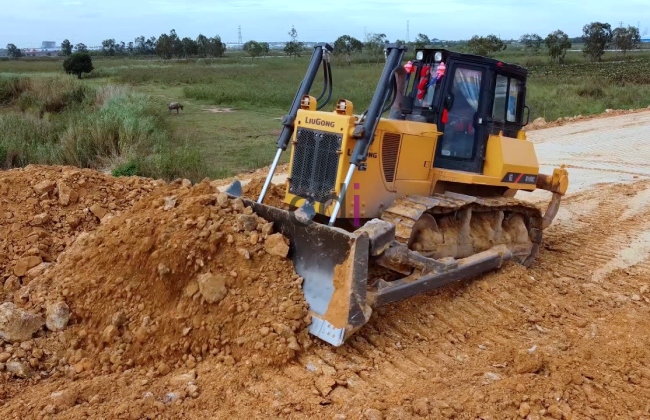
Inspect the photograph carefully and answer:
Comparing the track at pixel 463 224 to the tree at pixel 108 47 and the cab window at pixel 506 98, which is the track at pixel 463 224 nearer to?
the cab window at pixel 506 98

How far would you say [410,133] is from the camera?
6121mm

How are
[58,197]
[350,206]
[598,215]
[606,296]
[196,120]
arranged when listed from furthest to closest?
[196,120] < [598,215] < [58,197] < [606,296] < [350,206]

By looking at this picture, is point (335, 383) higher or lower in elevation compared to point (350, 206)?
lower

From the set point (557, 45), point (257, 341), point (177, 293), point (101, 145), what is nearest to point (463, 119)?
point (257, 341)

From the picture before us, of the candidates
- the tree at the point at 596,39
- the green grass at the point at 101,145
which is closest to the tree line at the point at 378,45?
the tree at the point at 596,39

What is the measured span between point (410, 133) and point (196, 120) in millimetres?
16819

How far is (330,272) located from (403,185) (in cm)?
159

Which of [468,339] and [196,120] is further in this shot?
[196,120]

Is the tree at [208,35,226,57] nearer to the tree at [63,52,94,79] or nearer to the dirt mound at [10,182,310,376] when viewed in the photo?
the tree at [63,52,94,79]

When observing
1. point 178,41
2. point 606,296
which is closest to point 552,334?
point 606,296

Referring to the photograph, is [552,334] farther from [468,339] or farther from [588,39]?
[588,39]

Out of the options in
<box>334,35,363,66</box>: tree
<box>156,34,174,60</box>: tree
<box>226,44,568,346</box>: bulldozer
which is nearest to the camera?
<box>226,44,568,346</box>: bulldozer

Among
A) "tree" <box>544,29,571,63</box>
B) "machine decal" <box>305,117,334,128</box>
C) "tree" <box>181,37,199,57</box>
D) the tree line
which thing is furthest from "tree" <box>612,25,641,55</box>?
"machine decal" <box>305,117,334,128</box>

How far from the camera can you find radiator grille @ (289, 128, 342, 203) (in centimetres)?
572
